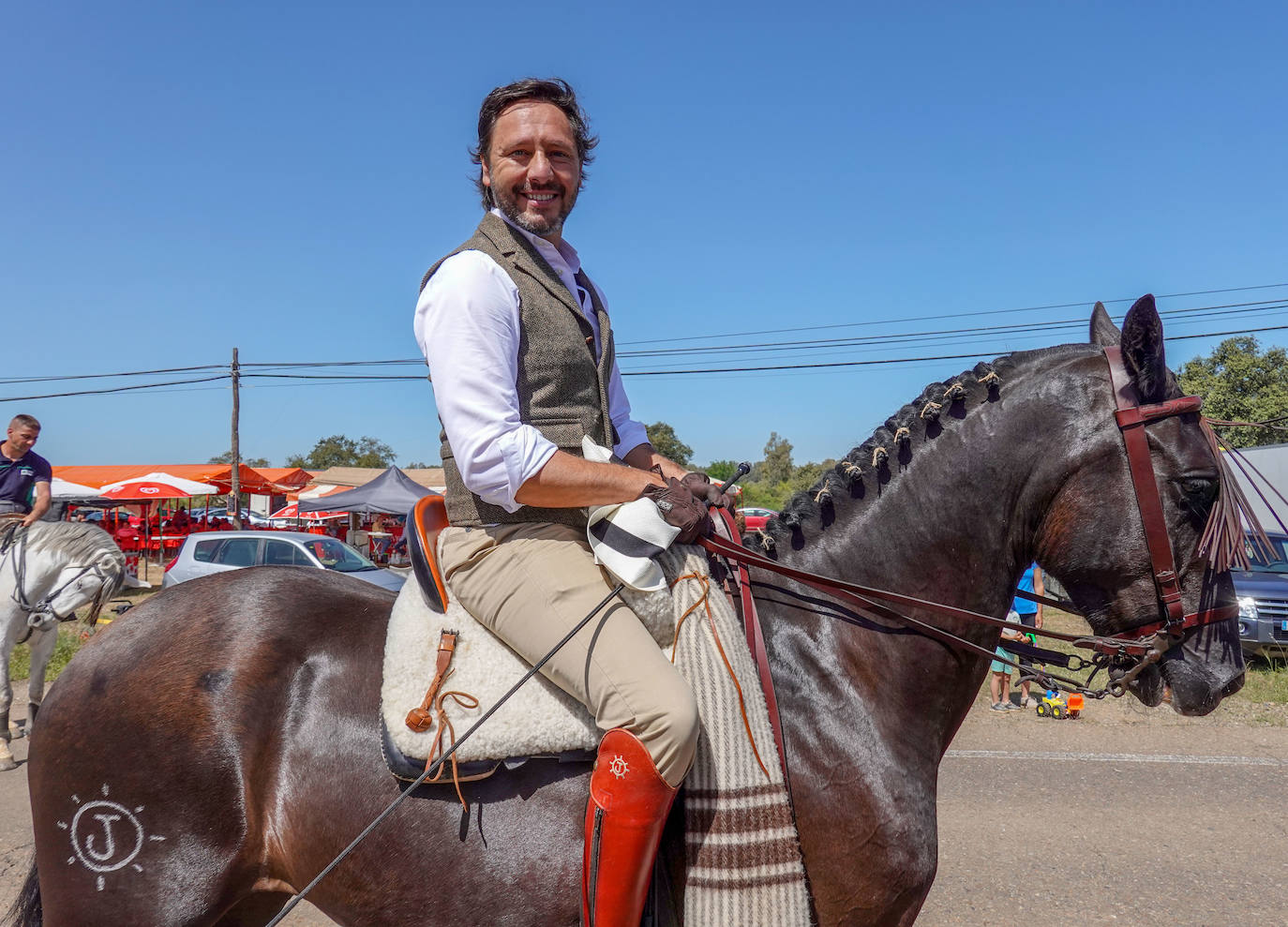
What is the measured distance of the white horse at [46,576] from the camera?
6.82 metres

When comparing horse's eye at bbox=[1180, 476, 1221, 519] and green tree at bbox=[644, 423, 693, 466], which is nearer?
horse's eye at bbox=[1180, 476, 1221, 519]

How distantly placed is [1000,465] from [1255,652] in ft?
34.7

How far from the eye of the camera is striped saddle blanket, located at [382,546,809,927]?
200 cm

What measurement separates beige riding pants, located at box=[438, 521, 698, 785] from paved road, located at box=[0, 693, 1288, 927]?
9.36 ft

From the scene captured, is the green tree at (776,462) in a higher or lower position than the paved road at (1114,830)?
lower

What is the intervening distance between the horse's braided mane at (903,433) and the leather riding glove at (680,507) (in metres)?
0.36

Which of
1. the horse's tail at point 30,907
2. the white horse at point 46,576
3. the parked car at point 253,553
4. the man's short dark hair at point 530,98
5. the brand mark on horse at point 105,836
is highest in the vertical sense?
the man's short dark hair at point 530,98

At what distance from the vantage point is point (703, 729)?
2059mm

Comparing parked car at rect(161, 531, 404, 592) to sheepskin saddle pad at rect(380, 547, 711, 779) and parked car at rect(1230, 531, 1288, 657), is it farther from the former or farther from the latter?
parked car at rect(1230, 531, 1288, 657)

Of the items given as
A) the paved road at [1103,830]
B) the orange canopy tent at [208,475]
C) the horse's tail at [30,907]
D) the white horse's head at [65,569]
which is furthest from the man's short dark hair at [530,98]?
the orange canopy tent at [208,475]

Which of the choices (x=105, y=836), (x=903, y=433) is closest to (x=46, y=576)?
(x=105, y=836)

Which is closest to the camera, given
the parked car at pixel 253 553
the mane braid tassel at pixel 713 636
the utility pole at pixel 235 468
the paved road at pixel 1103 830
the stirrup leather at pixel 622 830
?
the stirrup leather at pixel 622 830

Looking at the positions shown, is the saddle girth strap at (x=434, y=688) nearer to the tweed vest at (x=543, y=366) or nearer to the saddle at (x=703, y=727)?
the saddle at (x=703, y=727)

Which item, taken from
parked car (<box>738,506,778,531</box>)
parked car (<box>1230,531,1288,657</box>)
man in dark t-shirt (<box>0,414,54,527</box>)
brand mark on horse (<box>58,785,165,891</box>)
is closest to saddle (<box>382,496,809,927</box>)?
parked car (<box>738,506,778,531</box>)
